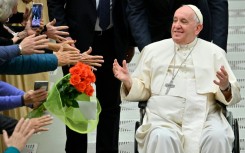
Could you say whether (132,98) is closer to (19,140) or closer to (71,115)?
(71,115)

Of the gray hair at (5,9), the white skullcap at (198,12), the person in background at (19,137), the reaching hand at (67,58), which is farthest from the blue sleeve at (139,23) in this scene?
the person in background at (19,137)

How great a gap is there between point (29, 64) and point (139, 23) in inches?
37.6

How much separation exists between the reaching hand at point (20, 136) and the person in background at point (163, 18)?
1.48 meters

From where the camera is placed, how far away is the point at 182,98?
4102 millimetres

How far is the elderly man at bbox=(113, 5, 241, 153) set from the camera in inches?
151

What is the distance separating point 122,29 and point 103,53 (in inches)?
9.3

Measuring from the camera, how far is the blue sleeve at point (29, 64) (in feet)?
12.6

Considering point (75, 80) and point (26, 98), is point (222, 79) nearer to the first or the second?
point (75, 80)

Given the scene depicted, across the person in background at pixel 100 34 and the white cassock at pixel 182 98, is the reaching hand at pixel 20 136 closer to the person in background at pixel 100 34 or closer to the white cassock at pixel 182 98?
the white cassock at pixel 182 98

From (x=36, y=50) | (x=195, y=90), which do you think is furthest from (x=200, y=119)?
(x=36, y=50)

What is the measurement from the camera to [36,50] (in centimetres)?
370

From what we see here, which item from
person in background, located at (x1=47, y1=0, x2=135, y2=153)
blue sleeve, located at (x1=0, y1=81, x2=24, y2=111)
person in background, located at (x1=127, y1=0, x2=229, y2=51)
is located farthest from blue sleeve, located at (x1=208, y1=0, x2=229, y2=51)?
blue sleeve, located at (x1=0, y1=81, x2=24, y2=111)

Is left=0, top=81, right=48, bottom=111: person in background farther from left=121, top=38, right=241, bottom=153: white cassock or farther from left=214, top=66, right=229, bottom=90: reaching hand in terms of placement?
left=214, top=66, right=229, bottom=90: reaching hand

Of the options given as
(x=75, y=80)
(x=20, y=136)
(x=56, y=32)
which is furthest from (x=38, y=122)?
(x=56, y=32)
